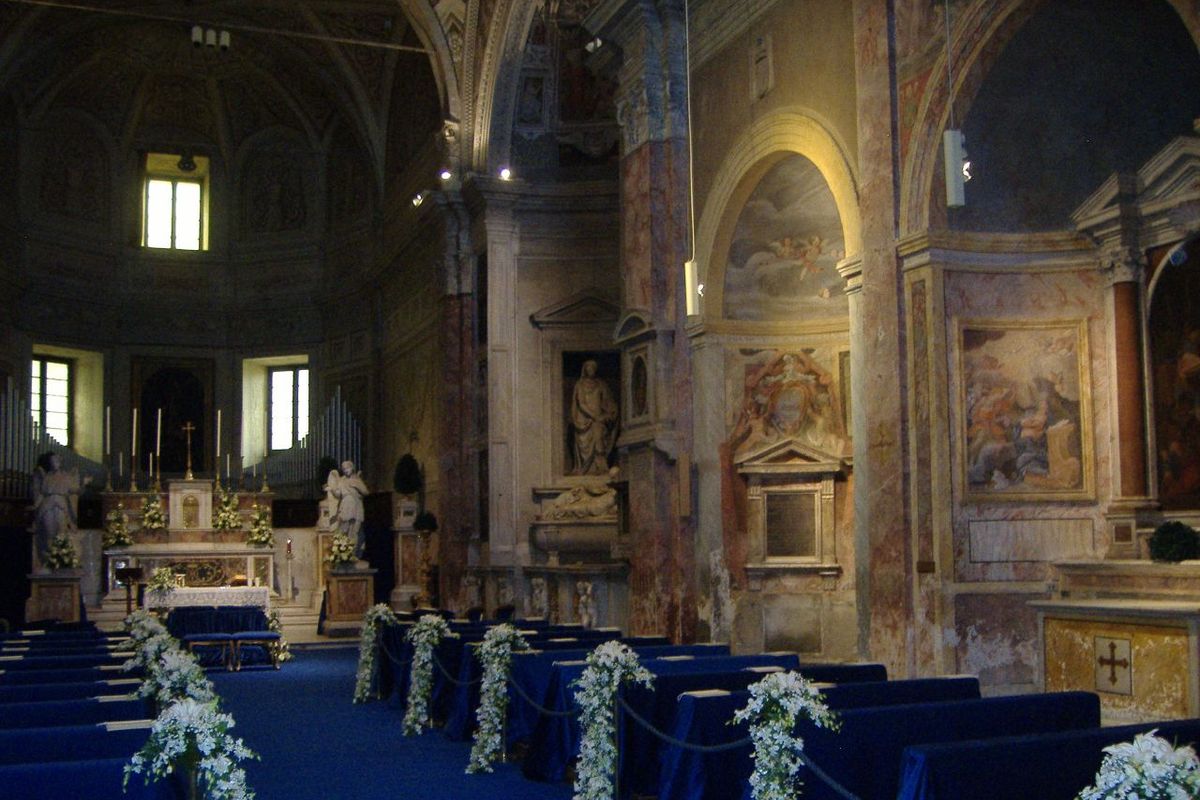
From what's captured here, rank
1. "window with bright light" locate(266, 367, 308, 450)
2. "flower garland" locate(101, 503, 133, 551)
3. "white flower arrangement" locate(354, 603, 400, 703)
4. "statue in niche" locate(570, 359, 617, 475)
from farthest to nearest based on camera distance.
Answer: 1. "window with bright light" locate(266, 367, 308, 450)
2. "flower garland" locate(101, 503, 133, 551)
3. "statue in niche" locate(570, 359, 617, 475)
4. "white flower arrangement" locate(354, 603, 400, 703)

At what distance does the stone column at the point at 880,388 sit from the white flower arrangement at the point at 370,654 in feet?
16.8

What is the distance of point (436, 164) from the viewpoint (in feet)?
77.5

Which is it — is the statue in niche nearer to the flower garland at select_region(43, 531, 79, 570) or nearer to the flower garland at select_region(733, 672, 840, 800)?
the flower garland at select_region(43, 531, 79, 570)

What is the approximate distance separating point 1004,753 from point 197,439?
26048mm

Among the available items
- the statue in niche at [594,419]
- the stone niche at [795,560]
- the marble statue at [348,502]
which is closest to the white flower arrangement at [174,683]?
the stone niche at [795,560]

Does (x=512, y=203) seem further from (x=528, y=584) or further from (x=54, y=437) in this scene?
(x=54, y=437)

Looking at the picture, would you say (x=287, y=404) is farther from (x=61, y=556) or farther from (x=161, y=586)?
(x=161, y=586)

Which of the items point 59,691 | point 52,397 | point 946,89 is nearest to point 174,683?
point 59,691

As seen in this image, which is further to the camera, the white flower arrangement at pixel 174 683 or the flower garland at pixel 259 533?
the flower garland at pixel 259 533

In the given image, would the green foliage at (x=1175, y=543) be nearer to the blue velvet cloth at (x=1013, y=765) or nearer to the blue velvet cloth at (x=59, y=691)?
the blue velvet cloth at (x=1013, y=765)

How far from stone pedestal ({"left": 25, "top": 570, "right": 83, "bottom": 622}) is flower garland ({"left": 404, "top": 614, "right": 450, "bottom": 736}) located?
10.1m

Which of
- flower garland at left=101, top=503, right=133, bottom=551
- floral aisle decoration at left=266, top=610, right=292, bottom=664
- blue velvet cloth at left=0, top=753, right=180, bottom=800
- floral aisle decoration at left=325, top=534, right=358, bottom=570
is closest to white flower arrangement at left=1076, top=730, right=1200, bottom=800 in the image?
blue velvet cloth at left=0, top=753, right=180, bottom=800

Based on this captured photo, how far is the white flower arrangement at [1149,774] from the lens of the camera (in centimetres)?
399

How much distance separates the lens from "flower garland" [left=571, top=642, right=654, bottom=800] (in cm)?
770
